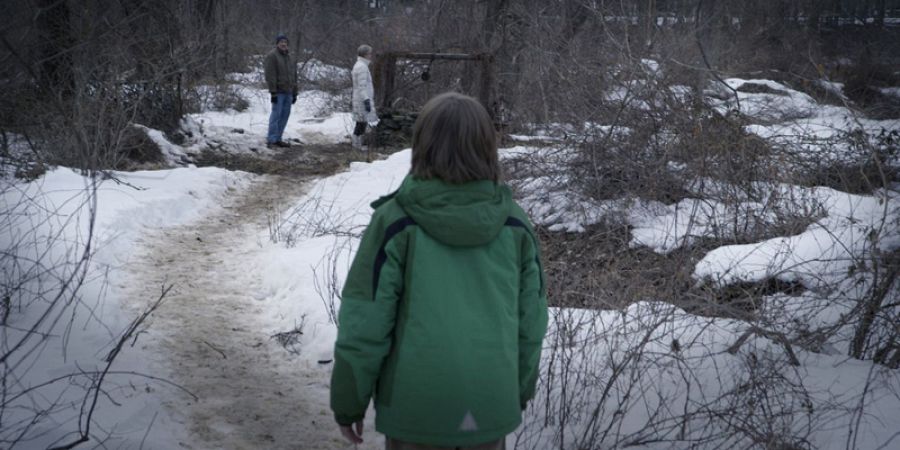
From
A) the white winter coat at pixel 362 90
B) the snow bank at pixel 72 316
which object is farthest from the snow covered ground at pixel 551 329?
the white winter coat at pixel 362 90

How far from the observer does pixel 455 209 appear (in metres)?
2.06

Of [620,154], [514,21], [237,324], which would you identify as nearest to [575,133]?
[620,154]

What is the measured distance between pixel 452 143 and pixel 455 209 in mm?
198

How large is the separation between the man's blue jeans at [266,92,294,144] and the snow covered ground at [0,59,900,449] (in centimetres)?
385

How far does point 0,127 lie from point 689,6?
49.9 feet

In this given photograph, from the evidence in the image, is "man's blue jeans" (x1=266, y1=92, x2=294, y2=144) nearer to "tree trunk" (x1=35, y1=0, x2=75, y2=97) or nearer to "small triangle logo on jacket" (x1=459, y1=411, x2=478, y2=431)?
"tree trunk" (x1=35, y1=0, x2=75, y2=97)

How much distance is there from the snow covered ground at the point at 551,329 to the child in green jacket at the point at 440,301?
4.11ft

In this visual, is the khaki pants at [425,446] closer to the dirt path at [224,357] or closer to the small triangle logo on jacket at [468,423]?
the small triangle logo on jacket at [468,423]

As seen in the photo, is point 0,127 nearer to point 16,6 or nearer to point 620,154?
point 16,6

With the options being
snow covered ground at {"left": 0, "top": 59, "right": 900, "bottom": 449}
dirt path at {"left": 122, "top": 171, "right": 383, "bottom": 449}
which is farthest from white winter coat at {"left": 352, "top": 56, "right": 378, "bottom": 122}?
dirt path at {"left": 122, "top": 171, "right": 383, "bottom": 449}

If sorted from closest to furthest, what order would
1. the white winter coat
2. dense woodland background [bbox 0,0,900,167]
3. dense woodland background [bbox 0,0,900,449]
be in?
1. dense woodland background [bbox 0,0,900,449]
2. dense woodland background [bbox 0,0,900,167]
3. the white winter coat

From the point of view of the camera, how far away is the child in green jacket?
6.79ft

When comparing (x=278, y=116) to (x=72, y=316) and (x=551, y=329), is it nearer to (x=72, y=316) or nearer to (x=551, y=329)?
(x=72, y=316)

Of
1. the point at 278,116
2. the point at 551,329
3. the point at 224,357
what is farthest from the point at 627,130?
the point at 278,116
